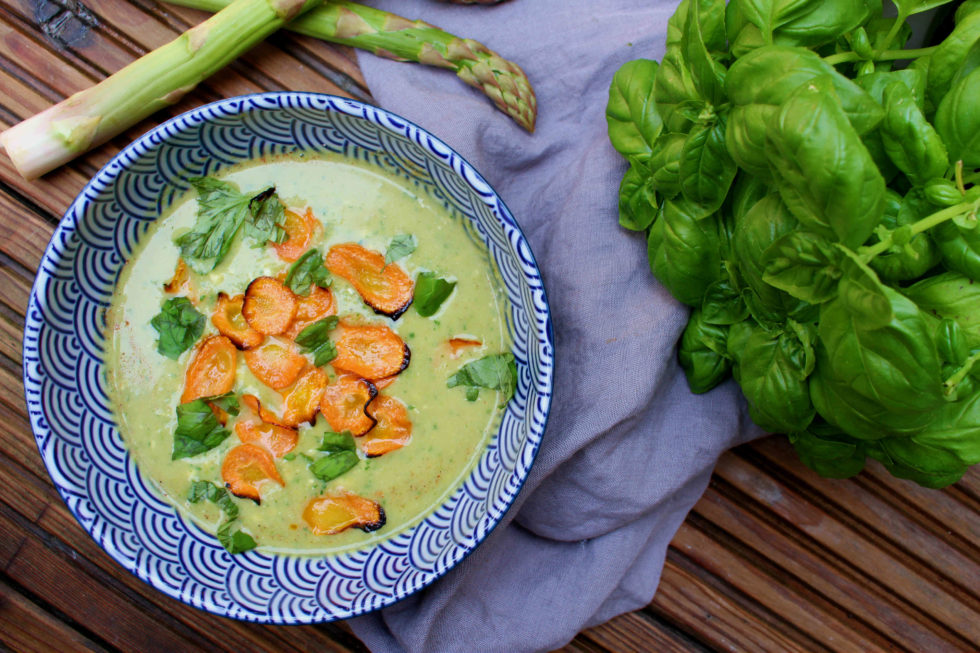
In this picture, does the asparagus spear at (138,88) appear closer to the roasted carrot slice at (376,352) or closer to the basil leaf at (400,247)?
the basil leaf at (400,247)

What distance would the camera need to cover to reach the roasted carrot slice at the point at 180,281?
1.58 meters

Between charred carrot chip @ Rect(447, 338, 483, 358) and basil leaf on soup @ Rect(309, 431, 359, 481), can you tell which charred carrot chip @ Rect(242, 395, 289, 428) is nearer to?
basil leaf on soup @ Rect(309, 431, 359, 481)

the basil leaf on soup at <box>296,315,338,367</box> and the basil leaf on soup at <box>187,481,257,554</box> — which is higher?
the basil leaf on soup at <box>296,315,338,367</box>

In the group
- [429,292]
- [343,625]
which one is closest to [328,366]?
[429,292]

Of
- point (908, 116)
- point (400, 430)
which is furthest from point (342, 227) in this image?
point (908, 116)

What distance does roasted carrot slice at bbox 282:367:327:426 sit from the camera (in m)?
1.57

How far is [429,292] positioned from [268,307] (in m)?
0.35

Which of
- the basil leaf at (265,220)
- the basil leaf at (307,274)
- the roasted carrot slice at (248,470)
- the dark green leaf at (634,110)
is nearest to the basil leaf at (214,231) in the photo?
the basil leaf at (265,220)

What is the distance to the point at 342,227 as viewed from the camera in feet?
5.19

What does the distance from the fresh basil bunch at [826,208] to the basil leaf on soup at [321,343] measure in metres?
0.70

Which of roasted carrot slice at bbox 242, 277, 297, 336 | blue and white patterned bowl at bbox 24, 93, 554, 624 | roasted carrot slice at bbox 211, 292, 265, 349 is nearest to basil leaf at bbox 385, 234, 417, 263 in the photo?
blue and white patterned bowl at bbox 24, 93, 554, 624

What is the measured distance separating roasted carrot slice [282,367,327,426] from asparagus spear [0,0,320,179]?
2.34 ft

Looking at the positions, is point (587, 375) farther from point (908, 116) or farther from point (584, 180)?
point (908, 116)

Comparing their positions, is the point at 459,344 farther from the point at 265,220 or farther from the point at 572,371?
the point at 265,220
